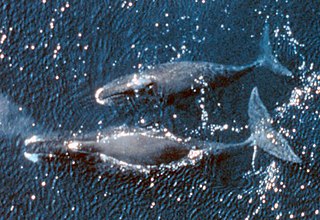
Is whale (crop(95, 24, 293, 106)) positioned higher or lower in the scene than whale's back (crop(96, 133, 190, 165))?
higher

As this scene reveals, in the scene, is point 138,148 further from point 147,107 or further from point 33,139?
point 33,139

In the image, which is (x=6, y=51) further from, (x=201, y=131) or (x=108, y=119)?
(x=201, y=131)

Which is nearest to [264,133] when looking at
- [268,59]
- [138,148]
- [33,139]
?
[268,59]

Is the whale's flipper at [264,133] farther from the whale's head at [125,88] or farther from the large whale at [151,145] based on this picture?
the whale's head at [125,88]

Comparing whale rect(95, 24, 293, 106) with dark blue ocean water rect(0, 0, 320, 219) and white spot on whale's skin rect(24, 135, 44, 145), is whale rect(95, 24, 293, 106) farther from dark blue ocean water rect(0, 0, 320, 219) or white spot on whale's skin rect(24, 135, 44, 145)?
white spot on whale's skin rect(24, 135, 44, 145)

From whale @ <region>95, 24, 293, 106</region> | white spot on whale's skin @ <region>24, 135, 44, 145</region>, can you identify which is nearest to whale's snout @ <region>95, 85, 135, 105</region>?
whale @ <region>95, 24, 293, 106</region>

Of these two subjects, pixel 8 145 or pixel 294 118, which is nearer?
pixel 8 145

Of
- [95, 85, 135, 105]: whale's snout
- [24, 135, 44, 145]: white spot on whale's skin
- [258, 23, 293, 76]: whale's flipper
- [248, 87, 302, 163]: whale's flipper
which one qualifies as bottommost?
[248, 87, 302, 163]: whale's flipper

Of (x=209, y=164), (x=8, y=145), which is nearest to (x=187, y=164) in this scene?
(x=209, y=164)
